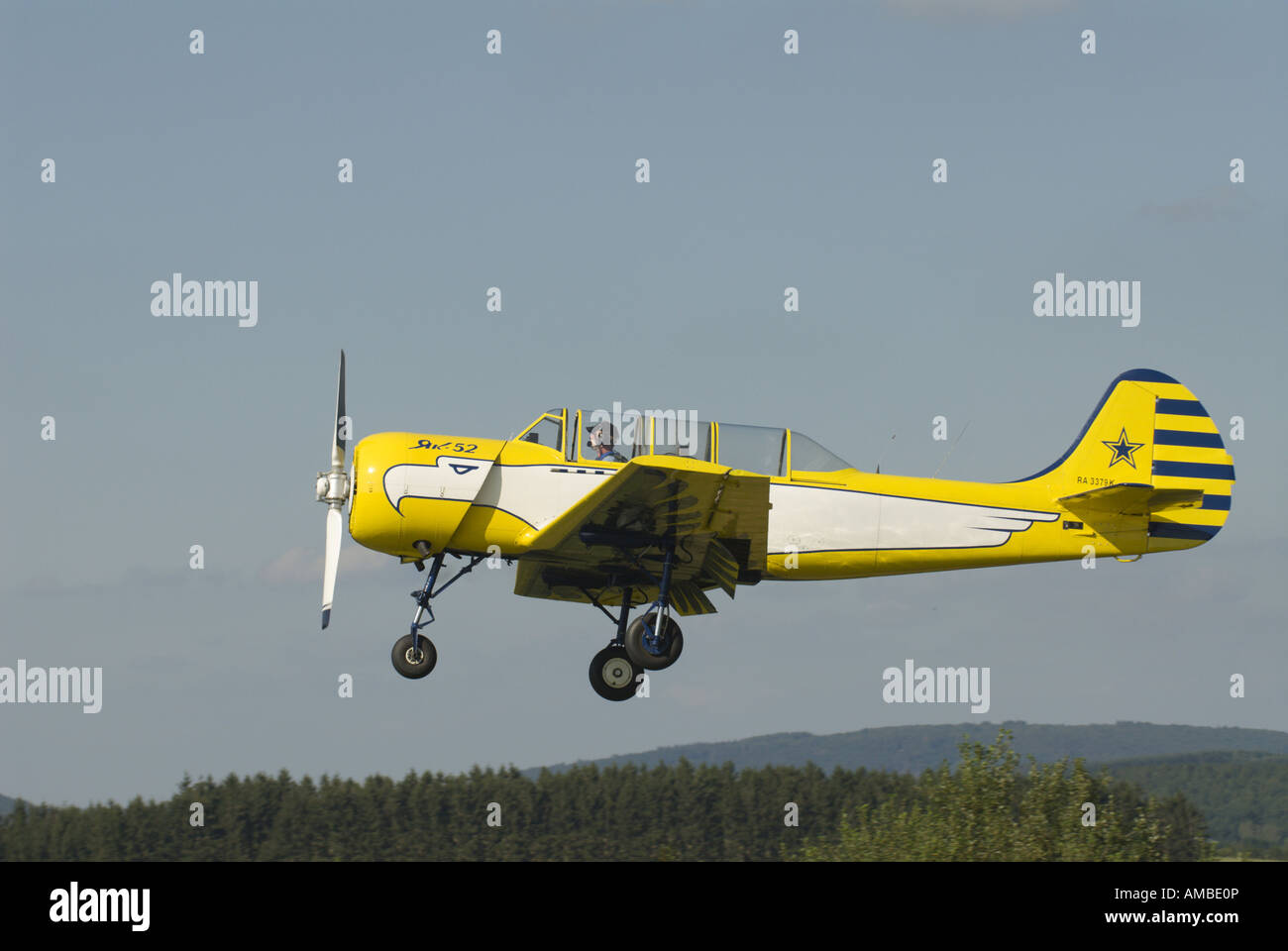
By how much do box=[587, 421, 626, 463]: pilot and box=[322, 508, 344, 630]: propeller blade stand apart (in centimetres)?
293

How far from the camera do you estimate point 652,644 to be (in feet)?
50.1

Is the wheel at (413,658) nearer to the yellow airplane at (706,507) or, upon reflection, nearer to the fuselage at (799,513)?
the yellow airplane at (706,507)

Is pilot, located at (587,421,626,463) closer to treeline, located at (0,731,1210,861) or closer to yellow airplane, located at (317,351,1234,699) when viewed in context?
yellow airplane, located at (317,351,1234,699)

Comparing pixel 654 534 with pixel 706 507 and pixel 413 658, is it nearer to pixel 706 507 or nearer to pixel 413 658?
pixel 706 507

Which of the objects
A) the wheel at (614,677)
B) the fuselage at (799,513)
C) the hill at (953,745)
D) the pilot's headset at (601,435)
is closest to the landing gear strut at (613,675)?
the wheel at (614,677)

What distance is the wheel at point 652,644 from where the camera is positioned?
601 inches

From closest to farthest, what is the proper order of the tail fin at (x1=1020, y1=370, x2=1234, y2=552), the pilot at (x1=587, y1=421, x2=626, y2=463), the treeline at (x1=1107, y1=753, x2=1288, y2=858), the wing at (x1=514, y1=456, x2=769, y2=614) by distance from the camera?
the wing at (x1=514, y1=456, x2=769, y2=614) → the pilot at (x1=587, y1=421, x2=626, y2=463) → the tail fin at (x1=1020, y1=370, x2=1234, y2=552) → the treeline at (x1=1107, y1=753, x2=1288, y2=858)

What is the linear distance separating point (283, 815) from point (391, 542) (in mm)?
46458

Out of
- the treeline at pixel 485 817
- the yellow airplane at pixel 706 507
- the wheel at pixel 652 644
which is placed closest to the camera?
the yellow airplane at pixel 706 507

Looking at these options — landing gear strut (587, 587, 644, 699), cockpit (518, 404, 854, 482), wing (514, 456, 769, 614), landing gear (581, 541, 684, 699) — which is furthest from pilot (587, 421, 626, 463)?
landing gear strut (587, 587, 644, 699)

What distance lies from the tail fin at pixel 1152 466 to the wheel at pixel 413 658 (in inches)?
293

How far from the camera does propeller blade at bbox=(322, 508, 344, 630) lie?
15.5m

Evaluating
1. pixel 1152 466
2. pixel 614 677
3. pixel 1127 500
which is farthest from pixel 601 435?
pixel 1152 466
